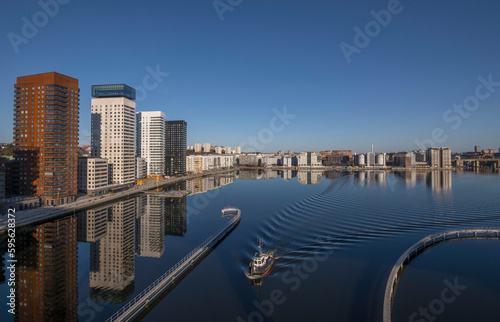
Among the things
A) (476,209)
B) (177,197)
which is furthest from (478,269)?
(177,197)

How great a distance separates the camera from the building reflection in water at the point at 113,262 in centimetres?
1079

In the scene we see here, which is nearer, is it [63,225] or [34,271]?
[34,271]

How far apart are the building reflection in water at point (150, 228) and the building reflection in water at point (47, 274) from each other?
355 cm

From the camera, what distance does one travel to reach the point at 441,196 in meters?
33.2

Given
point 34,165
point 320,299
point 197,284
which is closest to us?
point 320,299

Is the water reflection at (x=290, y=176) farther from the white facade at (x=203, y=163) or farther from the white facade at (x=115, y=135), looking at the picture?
the white facade at (x=115, y=135)

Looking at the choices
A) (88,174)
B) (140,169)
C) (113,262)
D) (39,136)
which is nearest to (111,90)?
(140,169)

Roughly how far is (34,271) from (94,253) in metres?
2.98

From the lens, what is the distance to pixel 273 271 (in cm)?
1237

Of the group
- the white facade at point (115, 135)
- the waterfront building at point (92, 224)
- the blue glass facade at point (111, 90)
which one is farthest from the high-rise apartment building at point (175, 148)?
the waterfront building at point (92, 224)

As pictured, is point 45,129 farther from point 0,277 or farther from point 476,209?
point 476,209

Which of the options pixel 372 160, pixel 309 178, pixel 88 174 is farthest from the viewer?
pixel 372 160

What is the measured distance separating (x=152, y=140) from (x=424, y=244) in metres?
53.5

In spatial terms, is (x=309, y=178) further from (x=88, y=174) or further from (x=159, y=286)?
(x=159, y=286)
